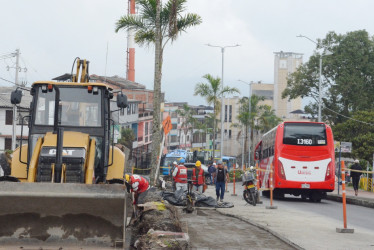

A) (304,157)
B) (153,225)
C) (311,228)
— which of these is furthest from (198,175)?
(153,225)

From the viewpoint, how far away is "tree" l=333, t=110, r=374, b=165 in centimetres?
4816

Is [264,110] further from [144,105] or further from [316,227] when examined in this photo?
[316,227]

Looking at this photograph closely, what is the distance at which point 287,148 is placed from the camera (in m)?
29.8

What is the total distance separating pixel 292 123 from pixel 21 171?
18.5 metres

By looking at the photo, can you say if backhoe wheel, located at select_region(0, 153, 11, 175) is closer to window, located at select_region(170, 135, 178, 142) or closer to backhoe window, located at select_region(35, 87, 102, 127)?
backhoe window, located at select_region(35, 87, 102, 127)

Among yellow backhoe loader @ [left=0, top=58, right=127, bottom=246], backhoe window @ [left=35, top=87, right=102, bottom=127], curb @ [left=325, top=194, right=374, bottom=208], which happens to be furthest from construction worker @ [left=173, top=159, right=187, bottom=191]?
backhoe window @ [left=35, top=87, right=102, bottom=127]

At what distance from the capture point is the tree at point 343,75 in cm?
5884

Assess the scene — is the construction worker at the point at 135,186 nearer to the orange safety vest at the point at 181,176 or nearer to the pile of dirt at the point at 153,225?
the pile of dirt at the point at 153,225

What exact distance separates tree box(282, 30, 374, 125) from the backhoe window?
47.0 m

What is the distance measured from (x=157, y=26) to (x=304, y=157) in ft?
27.9

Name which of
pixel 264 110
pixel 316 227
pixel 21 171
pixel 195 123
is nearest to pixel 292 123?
pixel 316 227

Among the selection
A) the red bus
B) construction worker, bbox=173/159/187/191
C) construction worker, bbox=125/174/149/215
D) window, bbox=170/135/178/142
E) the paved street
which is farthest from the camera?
window, bbox=170/135/178/142

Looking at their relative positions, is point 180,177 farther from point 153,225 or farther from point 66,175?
point 66,175

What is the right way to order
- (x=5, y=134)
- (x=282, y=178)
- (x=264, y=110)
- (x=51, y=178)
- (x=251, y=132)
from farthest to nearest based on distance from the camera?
(x=264, y=110) < (x=251, y=132) < (x=5, y=134) < (x=282, y=178) < (x=51, y=178)
